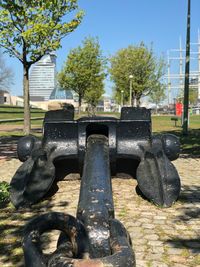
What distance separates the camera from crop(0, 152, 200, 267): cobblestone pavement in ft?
11.8

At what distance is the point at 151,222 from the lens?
15.3 ft

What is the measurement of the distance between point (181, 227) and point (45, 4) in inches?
524

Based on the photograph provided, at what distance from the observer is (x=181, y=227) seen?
451 centimetres

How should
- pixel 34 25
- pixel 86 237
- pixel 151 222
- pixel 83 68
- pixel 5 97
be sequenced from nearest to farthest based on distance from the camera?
pixel 86 237
pixel 151 222
pixel 34 25
pixel 83 68
pixel 5 97

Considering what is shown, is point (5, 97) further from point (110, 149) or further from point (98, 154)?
point (98, 154)

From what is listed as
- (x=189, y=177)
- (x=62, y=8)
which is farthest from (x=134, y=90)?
(x=189, y=177)

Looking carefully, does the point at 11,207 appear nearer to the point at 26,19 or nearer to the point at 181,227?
the point at 181,227

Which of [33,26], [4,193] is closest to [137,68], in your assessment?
[33,26]

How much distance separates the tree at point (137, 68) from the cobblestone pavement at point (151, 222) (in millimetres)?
43169

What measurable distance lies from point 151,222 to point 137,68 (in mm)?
45980

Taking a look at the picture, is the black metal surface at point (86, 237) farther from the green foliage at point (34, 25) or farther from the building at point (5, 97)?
the building at point (5, 97)

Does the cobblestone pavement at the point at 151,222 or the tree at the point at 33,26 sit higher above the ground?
the tree at the point at 33,26

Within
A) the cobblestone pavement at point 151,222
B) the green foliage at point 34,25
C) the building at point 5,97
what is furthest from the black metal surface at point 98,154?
the building at point 5,97

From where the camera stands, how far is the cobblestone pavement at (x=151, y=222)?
3.60 metres
